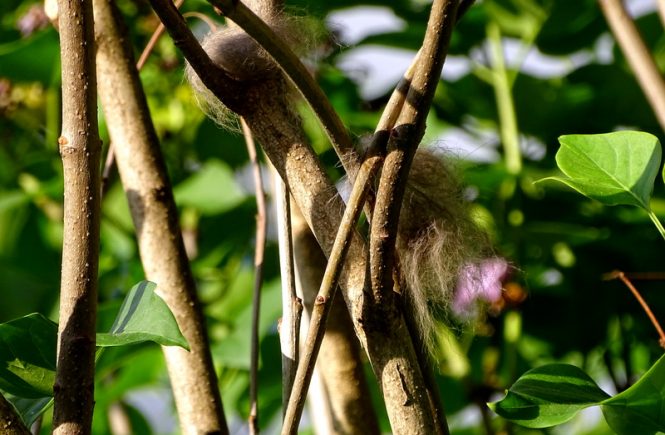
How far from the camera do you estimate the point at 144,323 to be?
1.49 feet

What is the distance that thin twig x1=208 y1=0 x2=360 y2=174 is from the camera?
14.9 inches

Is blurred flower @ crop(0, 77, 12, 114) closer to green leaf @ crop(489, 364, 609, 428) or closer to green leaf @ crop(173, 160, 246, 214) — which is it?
green leaf @ crop(173, 160, 246, 214)

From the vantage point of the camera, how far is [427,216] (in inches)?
19.6

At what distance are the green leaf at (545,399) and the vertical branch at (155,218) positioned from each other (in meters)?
0.25

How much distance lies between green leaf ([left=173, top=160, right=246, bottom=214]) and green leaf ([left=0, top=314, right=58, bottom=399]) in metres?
0.65

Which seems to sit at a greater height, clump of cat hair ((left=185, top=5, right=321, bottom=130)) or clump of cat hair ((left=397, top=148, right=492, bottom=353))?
clump of cat hair ((left=185, top=5, right=321, bottom=130))

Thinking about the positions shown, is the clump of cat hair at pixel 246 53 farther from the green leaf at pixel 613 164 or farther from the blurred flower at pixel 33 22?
the blurred flower at pixel 33 22

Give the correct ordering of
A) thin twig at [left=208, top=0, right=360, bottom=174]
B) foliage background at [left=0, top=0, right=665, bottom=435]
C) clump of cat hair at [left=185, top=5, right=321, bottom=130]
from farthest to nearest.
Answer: foliage background at [left=0, top=0, right=665, bottom=435]
clump of cat hair at [left=185, top=5, right=321, bottom=130]
thin twig at [left=208, top=0, right=360, bottom=174]

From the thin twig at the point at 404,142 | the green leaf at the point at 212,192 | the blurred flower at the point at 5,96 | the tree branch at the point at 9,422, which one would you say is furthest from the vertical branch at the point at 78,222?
the blurred flower at the point at 5,96

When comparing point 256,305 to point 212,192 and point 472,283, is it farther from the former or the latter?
point 212,192

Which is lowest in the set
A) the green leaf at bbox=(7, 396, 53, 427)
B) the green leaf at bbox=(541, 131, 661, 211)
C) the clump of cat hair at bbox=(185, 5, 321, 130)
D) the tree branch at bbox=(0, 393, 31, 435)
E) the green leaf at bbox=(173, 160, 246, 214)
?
the tree branch at bbox=(0, 393, 31, 435)

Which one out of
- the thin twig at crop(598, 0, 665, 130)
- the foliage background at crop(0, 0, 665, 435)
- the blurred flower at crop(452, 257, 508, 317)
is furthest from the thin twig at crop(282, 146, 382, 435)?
the foliage background at crop(0, 0, 665, 435)

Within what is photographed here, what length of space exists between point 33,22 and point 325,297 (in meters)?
0.89

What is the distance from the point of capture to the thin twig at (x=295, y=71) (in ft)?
1.24
